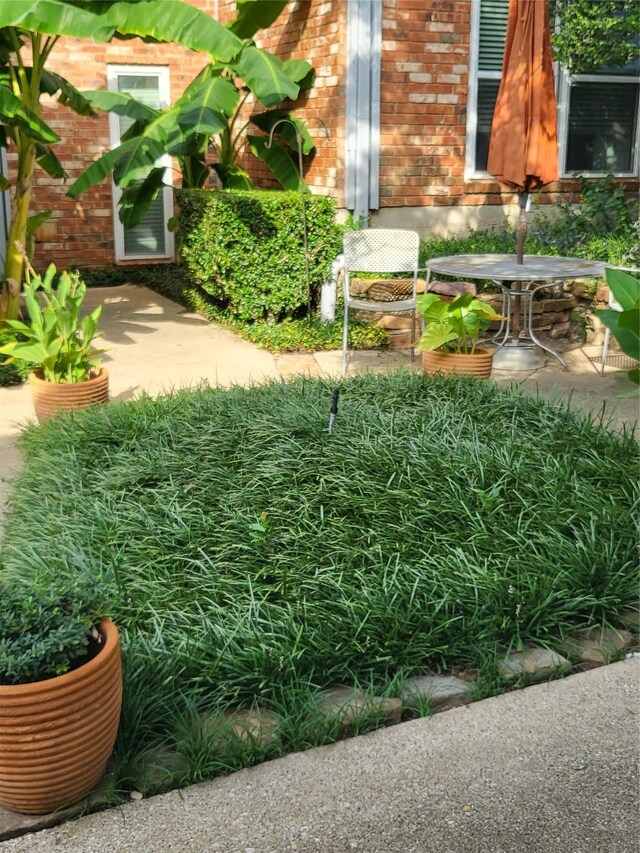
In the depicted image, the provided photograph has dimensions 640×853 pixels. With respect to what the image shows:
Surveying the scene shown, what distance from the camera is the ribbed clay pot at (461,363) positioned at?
6195mm

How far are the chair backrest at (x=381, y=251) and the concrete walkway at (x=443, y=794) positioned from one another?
5.00 metres

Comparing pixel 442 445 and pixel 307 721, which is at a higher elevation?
pixel 442 445

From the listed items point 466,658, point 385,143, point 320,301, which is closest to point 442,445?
point 466,658

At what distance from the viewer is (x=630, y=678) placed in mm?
3338

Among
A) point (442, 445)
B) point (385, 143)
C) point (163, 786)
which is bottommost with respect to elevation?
point (163, 786)

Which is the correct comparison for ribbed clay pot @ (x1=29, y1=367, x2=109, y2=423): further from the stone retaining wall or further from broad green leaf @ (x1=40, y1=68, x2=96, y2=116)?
broad green leaf @ (x1=40, y1=68, x2=96, y2=116)

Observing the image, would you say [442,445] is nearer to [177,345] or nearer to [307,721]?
[307,721]

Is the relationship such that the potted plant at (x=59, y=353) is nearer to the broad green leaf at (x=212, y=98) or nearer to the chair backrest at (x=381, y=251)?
the chair backrest at (x=381, y=251)

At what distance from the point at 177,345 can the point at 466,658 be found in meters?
5.91

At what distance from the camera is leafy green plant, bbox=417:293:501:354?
6.16 m

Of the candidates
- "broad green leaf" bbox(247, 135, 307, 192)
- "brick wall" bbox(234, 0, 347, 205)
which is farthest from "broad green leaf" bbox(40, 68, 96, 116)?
"brick wall" bbox(234, 0, 347, 205)

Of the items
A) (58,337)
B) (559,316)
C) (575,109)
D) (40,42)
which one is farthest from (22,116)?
(575,109)

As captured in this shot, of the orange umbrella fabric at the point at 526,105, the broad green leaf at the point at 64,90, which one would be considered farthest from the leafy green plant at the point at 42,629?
the broad green leaf at the point at 64,90

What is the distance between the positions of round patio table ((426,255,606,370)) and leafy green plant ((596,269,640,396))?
4625 millimetres
